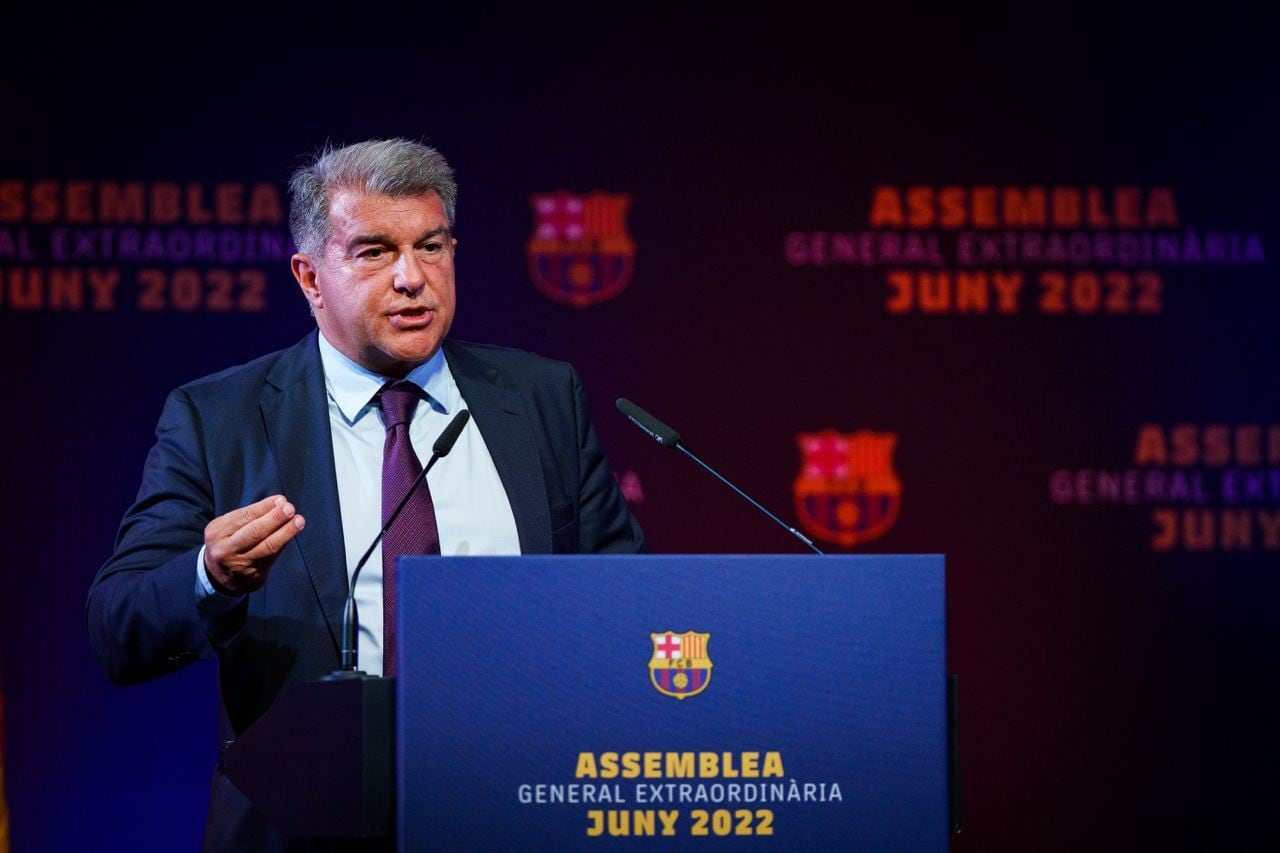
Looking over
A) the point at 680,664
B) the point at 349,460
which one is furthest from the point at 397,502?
the point at 680,664

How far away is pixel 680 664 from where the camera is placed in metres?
1.49

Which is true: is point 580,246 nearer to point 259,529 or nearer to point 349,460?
point 349,460

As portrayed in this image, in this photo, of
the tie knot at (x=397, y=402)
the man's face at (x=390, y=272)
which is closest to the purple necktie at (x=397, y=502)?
the tie knot at (x=397, y=402)

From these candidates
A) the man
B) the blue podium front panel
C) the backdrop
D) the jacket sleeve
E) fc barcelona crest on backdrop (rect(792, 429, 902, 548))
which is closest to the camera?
the blue podium front panel

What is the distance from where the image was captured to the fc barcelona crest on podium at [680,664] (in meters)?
1.48

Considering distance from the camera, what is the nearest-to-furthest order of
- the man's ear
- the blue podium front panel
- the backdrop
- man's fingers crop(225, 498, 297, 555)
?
the blue podium front panel, man's fingers crop(225, 498, 297, 555), the man's ear, the backdrop

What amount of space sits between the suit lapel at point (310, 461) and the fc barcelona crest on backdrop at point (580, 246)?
1.69 m

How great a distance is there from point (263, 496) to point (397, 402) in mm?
264

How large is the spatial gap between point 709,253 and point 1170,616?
5.53ft

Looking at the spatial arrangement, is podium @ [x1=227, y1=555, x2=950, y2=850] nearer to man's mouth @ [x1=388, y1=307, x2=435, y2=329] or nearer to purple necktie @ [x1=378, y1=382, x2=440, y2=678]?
purple necktie @ [x1=378, y1=382, x2=440, y2=678]

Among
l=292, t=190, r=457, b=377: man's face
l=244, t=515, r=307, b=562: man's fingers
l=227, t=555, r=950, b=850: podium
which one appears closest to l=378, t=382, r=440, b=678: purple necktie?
l=292, t=190, r=457, b=377: man's face

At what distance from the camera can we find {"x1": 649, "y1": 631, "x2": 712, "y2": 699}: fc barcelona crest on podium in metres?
1.48

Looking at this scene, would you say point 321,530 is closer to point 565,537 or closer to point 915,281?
point 565,537

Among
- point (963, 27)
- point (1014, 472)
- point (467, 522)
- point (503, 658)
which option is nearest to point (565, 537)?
point (467, 522)
